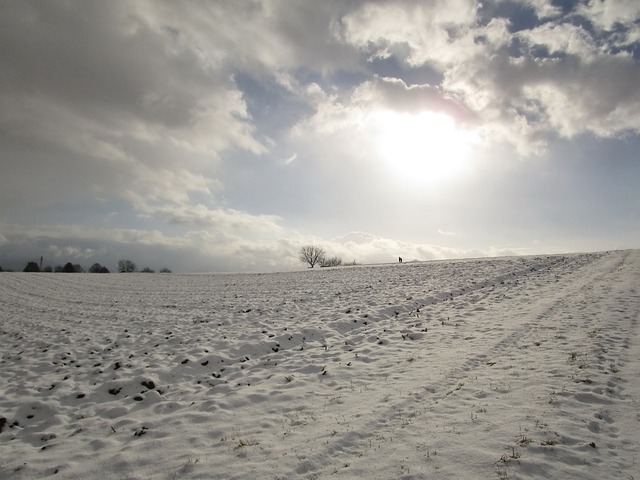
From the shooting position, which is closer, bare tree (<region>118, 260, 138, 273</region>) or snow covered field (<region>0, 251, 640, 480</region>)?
snow covered field (<region>0, 251, 640, 480</region>)

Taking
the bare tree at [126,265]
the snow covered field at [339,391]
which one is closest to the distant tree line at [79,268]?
the bare tree at [126,265]

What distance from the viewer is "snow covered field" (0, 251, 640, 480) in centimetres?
585

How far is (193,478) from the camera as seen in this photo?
567 centimetres

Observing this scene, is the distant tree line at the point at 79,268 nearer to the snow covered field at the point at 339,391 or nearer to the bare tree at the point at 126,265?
the bare tree at the point at 126,265

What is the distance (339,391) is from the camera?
880cm

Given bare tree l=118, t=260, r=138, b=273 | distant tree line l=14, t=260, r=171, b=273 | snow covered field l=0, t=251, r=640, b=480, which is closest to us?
snow covered field l=0, t=251, r=640, b=480

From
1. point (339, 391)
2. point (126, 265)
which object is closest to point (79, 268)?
point (126, 265)

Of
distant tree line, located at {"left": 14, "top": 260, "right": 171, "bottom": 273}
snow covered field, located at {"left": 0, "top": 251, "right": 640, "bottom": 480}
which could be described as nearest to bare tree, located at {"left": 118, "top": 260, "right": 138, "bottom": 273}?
distant tree line, located at {"left": 14, "top": 260, "right": 171, "bottom": 273}

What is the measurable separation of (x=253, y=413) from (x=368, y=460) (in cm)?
324

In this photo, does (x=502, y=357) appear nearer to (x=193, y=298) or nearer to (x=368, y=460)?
(x=368, y=460)

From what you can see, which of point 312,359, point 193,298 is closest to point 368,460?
point 312,359

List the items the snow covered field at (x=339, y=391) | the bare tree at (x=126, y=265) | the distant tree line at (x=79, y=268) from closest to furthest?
the snow covered field at (x=339, y=391) < the distant tree line at (x=79, y=268) < the bare tree at (x=126, y=265)

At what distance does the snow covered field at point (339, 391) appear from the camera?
5.85 m

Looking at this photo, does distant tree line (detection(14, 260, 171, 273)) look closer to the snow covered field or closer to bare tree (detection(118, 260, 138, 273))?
bare tree (detection(118, 260, 138, 273))
